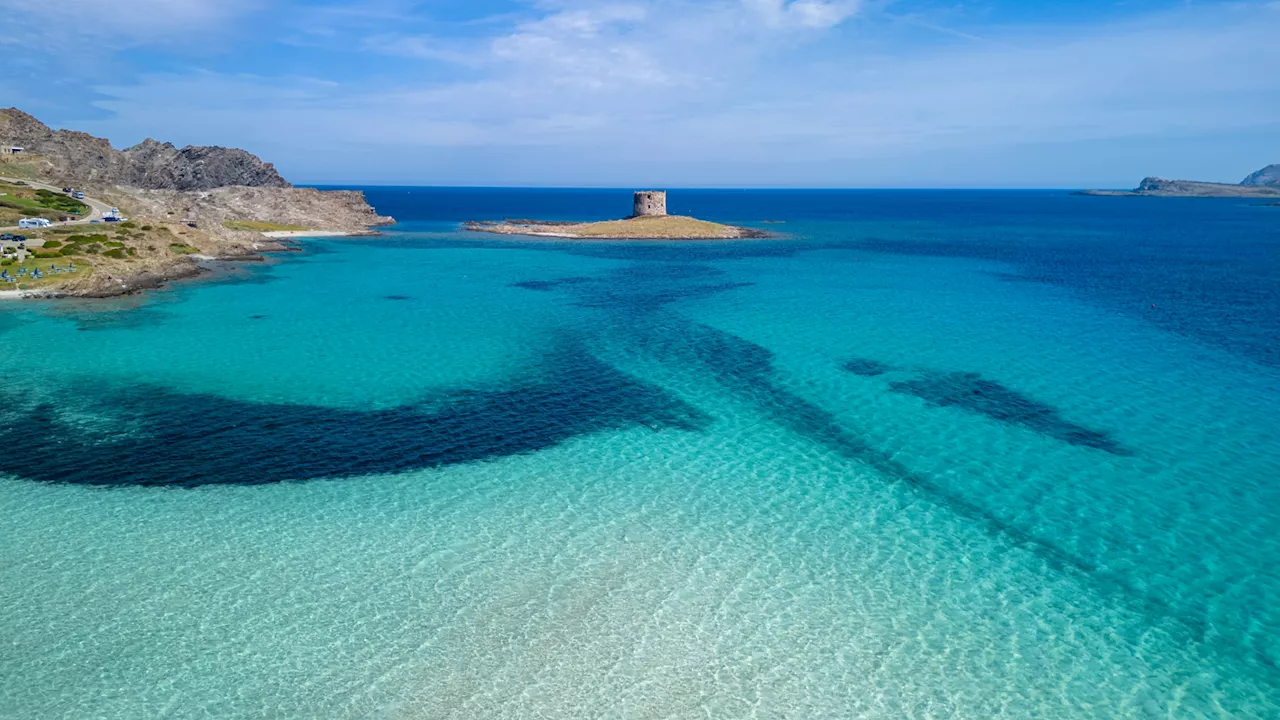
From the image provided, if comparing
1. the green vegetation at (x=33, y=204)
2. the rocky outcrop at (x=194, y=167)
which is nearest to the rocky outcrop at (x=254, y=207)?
the green vegetation at (x=33, y=204)

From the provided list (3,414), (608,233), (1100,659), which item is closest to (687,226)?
(608,233)

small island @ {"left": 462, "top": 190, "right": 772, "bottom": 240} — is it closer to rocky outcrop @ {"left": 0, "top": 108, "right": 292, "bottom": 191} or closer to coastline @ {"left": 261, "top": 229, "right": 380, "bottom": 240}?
coastline @ {"left": 261, "top": 229, "right": 380, "bottom": 240}

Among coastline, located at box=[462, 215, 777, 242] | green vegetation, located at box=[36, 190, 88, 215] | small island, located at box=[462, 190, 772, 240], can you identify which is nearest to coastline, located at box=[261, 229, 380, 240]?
coastline, located at box=[462, 215, 777, 242]

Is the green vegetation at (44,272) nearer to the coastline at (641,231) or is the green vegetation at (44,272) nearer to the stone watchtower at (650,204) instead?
the coastline at (641,231)

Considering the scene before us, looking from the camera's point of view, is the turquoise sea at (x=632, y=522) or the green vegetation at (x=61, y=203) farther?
the green vegetation at (x=61, y=203)

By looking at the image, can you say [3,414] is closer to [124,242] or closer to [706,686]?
[706,686]

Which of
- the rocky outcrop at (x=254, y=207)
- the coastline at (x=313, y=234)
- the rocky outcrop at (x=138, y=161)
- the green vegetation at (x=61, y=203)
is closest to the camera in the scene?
the green vegetation at (x=61, y=203)
